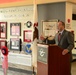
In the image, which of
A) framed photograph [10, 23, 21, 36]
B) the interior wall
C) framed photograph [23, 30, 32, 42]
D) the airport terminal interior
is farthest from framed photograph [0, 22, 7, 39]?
the interior wall

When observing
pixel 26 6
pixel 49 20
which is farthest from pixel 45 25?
pixel 26 6

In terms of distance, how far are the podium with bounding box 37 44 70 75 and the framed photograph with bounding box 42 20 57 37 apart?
69.6 inches

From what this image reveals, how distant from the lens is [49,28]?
544 cm

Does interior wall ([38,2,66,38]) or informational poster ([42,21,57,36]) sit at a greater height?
interior wall ([38,2,66,38])

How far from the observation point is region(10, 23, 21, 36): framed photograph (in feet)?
19.9

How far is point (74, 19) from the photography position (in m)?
9.00

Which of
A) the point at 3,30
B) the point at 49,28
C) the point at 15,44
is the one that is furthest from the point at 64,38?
the point at 3,30

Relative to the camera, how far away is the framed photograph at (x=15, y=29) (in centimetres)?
607

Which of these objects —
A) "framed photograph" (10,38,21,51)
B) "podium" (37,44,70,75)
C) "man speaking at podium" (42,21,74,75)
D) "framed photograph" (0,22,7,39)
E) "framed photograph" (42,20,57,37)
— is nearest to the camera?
"podium" (37,44,70,75)

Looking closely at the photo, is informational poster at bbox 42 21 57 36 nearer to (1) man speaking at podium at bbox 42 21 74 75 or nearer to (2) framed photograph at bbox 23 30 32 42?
(2) framed photograph at bbox 23 30 32 42

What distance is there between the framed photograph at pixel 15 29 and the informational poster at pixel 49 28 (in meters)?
0.96

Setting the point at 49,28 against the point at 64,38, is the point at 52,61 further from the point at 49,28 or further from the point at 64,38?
the point at 49,28

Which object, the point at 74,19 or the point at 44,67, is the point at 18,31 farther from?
the point at 74,19

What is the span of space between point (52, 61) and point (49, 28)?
2.10 metres
